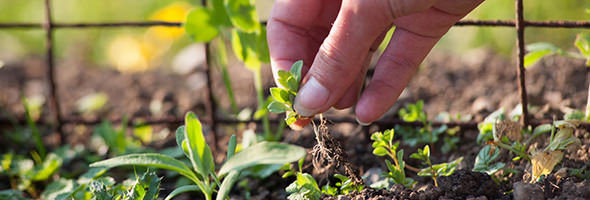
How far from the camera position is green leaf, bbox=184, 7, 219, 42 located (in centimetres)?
151

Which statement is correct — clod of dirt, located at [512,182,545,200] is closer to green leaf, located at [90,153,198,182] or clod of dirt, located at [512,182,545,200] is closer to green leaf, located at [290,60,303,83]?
green leaf, located at [290,60,303,83]

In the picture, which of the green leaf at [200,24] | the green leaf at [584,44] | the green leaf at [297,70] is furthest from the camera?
the green leaf at [200,24]

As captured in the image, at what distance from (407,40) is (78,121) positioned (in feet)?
3.94

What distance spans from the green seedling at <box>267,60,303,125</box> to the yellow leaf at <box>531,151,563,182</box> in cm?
52

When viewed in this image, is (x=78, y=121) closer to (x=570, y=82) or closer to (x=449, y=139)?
(x=449, y=139)

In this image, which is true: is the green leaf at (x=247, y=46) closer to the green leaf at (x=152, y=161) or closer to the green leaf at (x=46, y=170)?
the green leaf at (x=152, y=161)

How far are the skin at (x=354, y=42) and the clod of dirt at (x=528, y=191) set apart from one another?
0.31 m

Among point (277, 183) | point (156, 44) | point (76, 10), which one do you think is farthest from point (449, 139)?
point (76, 10)

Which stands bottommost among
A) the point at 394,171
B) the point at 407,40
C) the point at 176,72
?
the point at 176,72

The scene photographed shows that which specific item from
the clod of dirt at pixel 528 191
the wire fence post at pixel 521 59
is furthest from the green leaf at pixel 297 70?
the wire fence post at pixel 521 59

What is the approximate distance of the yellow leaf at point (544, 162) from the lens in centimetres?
109

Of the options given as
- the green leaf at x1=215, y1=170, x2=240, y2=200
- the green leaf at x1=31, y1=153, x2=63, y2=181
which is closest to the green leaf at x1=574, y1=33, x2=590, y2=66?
the green leaf at x1=215, y1=170, x2=240, y2=200

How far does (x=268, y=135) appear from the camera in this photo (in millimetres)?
1562

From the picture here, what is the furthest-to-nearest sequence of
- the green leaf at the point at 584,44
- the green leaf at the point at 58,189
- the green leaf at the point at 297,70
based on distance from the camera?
the green leaf at the point at 58,189 → the green leaf at the point at 584,44 → the green leaf at the point at 297,70
